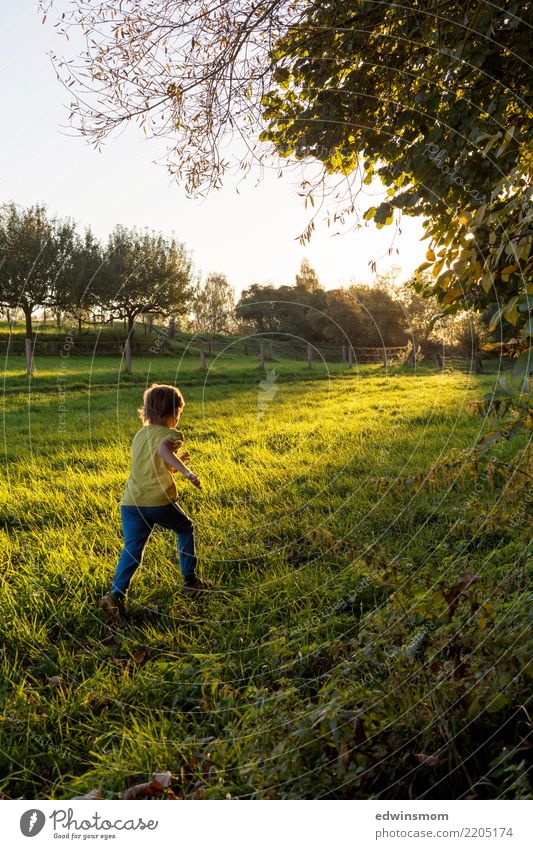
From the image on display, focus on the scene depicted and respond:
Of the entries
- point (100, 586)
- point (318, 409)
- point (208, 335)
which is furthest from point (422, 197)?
point (318, 409)

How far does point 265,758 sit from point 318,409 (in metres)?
7.23

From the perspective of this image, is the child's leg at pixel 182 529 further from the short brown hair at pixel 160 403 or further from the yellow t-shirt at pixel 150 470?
the short brown hair at pixel 160 403

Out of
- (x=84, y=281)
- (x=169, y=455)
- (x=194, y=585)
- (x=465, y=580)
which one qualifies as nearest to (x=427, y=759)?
(x=465, y=580)

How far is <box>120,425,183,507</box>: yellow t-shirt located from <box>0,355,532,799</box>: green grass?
0.72m

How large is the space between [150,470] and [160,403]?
0.52 meters

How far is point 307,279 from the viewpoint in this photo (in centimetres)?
396

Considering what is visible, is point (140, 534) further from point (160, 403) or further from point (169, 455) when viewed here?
point (160, 403)

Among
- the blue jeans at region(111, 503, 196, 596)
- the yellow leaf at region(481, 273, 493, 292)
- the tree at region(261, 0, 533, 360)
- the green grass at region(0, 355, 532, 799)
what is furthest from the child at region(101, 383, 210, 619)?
the yellow leaf at region(481, 273, 493, 292)

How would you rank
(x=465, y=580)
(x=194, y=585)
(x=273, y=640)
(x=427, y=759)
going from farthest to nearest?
(x=194, y=585), (x=273, y=640), (x=465, y=580), (x=427, y=759)

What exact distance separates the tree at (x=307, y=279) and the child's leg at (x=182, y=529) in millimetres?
1957

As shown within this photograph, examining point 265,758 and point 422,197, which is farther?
point 422,197

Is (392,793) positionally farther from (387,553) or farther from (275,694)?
(387,553)
